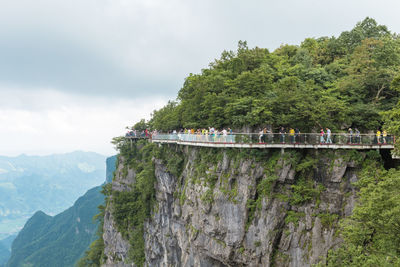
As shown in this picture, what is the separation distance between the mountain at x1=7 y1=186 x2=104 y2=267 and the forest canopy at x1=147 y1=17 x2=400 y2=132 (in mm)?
114925

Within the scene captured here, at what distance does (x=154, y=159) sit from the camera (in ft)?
127

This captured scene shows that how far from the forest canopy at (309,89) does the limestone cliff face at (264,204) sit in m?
3.02

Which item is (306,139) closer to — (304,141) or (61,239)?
(304,141)

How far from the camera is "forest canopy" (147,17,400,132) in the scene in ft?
73.6

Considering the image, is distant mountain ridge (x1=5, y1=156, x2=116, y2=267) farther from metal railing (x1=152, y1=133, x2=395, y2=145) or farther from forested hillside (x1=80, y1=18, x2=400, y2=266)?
metal railing (x1=152, y1=133, x2=395, y2=145)

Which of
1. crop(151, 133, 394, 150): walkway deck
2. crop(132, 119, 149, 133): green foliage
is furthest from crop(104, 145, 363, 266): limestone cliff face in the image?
crop(132, 119, 149, 133): green foliage

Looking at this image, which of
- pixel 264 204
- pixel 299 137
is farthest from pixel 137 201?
pixel 299 137

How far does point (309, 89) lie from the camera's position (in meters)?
24.2

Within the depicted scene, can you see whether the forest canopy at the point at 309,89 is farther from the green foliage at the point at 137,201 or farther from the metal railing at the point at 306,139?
the green foliage at the point at 137,201

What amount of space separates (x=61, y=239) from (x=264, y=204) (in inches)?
6642

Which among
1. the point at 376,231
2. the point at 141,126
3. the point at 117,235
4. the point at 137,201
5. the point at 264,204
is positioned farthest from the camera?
the point at 141,126

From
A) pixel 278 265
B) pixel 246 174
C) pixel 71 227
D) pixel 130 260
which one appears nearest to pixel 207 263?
pixel 278 265

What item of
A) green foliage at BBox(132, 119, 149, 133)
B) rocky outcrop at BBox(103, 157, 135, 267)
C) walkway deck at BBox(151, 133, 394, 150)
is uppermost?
green foliage at BBox(132, 119, 149, 133)

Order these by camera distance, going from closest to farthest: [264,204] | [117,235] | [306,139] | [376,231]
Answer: [376,231], [306,139], [264,204], [117,235]
